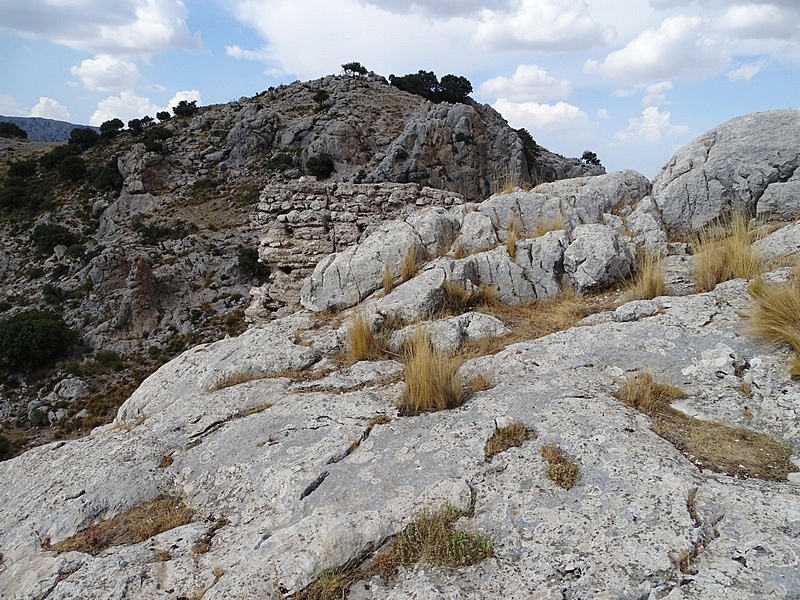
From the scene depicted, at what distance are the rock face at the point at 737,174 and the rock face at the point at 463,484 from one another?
2.41 m

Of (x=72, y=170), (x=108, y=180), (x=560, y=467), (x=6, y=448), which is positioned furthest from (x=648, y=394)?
(x=72, y=170)

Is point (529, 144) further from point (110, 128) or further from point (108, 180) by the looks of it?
point (110, 128)

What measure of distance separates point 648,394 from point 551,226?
14.4 feet

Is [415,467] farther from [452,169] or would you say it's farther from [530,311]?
[452,169]

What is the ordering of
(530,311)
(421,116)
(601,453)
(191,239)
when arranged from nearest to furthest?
1. (601,453)
2. (530,311)
3. (191,239)
4. (421,116)

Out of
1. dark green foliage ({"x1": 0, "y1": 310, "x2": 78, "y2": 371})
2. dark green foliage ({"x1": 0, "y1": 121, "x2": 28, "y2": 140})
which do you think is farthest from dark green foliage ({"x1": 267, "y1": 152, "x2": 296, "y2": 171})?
dark green foliage ({"x1": 0, "y1": 121, "x2": 28, "y2": 140})

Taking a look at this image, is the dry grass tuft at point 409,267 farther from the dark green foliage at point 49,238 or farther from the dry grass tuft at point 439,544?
the dark green foliage at point 49,238

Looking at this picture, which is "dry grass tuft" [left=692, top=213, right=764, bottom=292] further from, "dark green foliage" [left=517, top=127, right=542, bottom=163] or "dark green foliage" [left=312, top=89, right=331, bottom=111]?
"dark green foliage" [left=312, top=89, right=331, bottom=111]

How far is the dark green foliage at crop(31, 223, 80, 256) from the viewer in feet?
113

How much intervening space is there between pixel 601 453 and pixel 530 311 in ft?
11.3

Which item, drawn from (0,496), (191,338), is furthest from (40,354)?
(0,496)

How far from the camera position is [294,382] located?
5797 millimetres

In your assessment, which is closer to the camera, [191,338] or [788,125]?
[788,125]

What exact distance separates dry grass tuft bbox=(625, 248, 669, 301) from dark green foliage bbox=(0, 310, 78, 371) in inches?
1091
